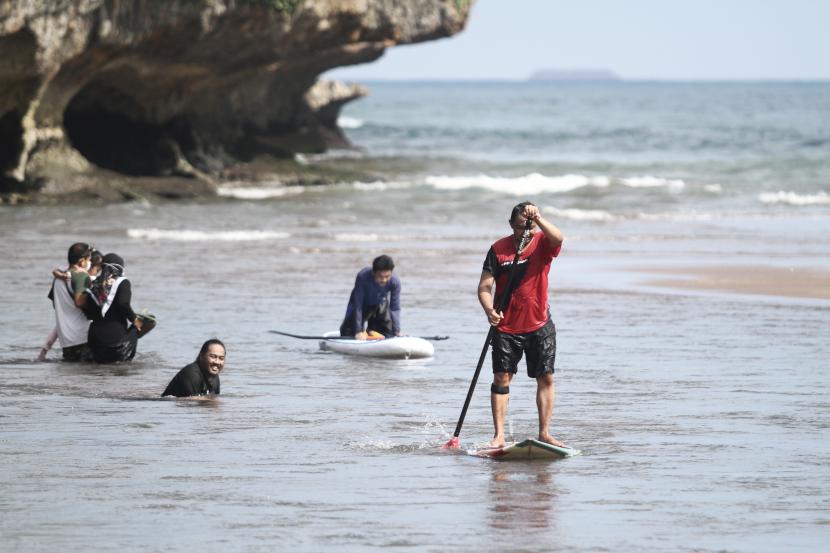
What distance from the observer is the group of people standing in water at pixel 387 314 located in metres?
10.3

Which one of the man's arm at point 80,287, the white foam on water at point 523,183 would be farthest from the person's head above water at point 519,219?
the white foam on water at point 523,183

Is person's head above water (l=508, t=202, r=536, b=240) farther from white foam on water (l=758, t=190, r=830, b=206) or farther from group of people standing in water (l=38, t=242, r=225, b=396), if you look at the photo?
white foam on water (l=758, t=190, r=830, b=206)

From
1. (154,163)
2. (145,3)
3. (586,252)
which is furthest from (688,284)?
(154,163)

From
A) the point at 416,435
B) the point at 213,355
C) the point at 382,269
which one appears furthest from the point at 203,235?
the point at 416,435

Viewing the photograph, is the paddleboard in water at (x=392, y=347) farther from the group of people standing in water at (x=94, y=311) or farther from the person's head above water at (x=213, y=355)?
the person's head above water at (x=213, y=355)

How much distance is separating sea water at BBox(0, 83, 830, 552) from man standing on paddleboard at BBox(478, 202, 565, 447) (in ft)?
1.65

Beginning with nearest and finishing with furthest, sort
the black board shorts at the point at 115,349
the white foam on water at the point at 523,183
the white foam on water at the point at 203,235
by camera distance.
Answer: the black board shorts at the point at 115,349
the white foam on water at the point at 203,235
the white foam on water at the point at 523,183

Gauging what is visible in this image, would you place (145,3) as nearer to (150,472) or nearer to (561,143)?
(150,472)

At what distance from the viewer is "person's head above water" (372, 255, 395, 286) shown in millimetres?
14961

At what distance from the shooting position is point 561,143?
8138 centimetres

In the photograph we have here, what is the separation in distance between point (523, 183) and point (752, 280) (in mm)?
27165

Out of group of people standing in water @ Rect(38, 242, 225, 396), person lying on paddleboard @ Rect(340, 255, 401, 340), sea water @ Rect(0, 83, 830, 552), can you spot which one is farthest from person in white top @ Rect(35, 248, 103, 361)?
person lying on paddleboard @ Rect(340, 255, 401, 340)

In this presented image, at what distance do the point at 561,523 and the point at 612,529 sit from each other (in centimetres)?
29

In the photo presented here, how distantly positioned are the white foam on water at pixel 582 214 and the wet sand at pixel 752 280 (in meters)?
12.3
